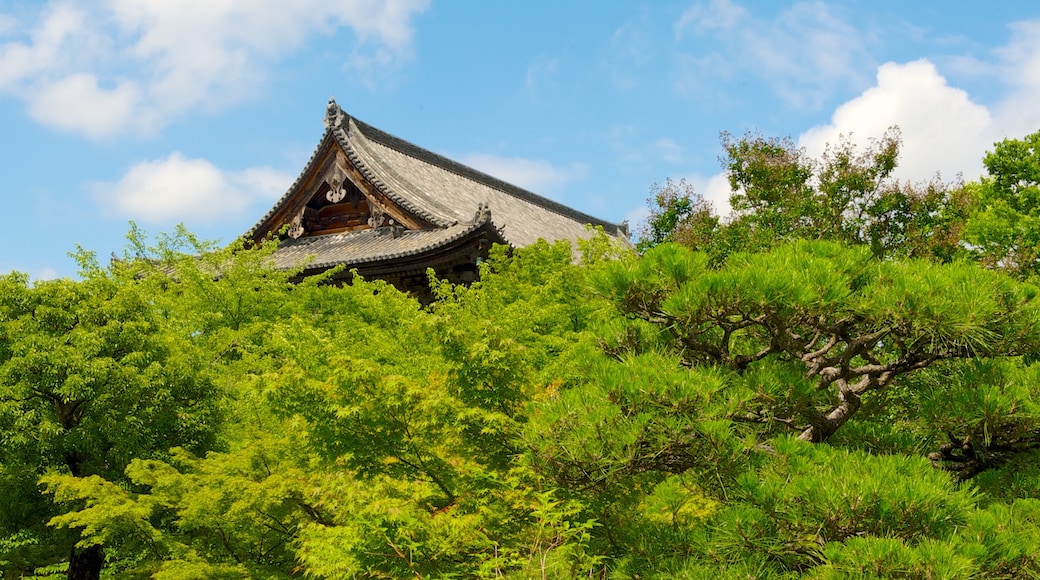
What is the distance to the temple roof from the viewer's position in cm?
1816

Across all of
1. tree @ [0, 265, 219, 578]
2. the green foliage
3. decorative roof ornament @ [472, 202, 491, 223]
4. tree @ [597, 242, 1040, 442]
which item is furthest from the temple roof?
tree @ [597, 242, 1040, 442]

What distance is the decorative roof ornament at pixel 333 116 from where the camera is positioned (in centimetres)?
2074

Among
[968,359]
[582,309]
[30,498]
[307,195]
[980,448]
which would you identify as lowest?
[30,498]

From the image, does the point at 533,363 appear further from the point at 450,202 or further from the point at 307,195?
the point at 450,202

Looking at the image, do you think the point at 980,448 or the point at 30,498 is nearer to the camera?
the point at 980,448

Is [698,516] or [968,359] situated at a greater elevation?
[968,359]

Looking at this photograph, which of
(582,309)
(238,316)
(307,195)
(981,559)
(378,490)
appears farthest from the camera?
(307,195)

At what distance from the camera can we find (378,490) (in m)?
6.68

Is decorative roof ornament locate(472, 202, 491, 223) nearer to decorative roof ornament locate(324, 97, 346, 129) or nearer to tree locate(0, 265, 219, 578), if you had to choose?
decorative roof ornament locate(324, 97, 346, 129)

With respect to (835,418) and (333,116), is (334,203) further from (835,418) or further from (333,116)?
(835,418)

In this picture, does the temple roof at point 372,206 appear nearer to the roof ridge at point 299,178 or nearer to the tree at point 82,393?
the roof ridge at point 299,178

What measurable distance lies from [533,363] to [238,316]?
7.84m

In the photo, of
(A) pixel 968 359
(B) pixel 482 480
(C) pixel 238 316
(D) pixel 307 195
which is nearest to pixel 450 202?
(D) pixel 307 195

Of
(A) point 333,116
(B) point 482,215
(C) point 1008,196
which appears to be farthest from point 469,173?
(C) point 1008,196
